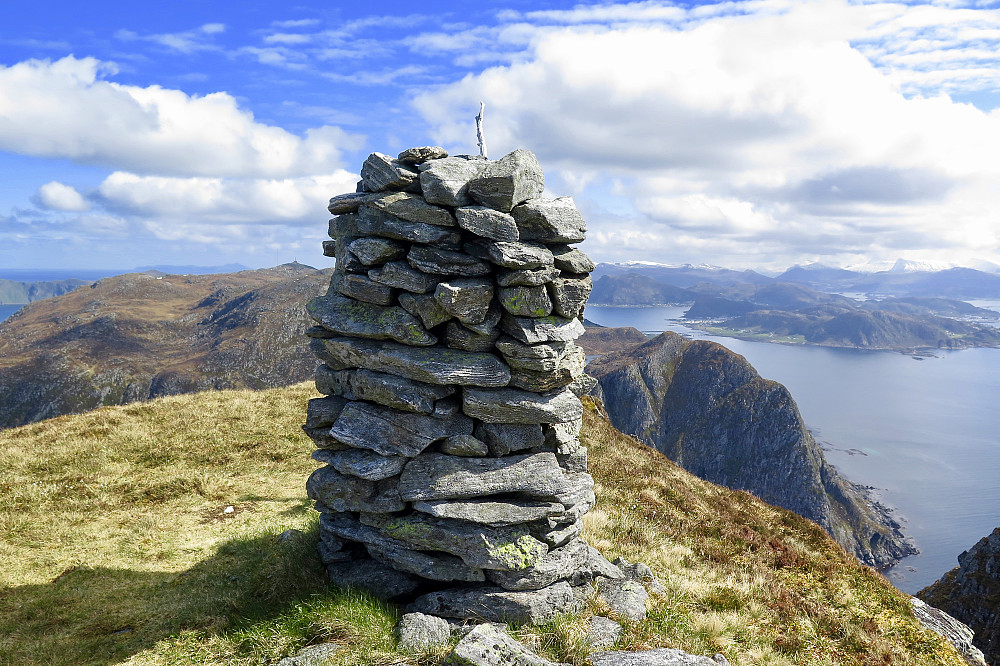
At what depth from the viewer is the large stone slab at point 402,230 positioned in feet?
37.3

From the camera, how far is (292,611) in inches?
427

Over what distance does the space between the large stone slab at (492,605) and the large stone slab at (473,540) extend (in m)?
0.66

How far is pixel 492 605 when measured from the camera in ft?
36.1

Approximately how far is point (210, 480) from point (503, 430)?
47.7 feet

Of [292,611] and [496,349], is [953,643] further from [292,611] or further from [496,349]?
[292,611]

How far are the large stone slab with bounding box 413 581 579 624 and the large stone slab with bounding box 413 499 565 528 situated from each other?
4.96 ft

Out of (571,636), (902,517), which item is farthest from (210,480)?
(902,517)

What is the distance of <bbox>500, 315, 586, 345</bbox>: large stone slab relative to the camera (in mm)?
11492

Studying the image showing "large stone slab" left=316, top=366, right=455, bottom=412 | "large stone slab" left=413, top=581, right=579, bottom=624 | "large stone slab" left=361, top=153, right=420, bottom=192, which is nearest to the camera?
"large stone slab" left=413, top=581, right=579, bottom=624

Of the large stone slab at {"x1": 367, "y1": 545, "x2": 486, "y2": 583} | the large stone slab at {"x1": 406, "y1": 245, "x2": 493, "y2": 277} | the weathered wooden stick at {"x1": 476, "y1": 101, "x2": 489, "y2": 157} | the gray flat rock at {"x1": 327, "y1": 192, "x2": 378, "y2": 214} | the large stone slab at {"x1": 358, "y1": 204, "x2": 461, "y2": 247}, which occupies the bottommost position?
the large stone slab at {"x1": 367, "y1": 545, "x2": 486, "y2": 583}

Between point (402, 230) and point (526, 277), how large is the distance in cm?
305

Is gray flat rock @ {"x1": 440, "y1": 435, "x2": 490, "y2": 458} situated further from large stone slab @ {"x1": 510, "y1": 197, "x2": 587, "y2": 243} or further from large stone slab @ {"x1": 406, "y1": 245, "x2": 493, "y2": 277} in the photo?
large stone slab @ {"x1": 510, "y1": 197, "x2": 587, "y2": 243}

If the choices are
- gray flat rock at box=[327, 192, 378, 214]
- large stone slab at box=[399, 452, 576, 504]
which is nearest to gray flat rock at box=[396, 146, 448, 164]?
gray flat rock at box=[327, 192, 378, 214]

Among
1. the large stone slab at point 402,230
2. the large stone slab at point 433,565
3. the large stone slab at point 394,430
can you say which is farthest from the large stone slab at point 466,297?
the large stone slab at point 433,565
